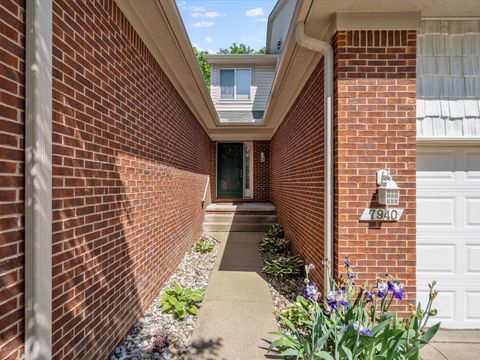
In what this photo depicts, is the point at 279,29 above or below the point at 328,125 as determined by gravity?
above

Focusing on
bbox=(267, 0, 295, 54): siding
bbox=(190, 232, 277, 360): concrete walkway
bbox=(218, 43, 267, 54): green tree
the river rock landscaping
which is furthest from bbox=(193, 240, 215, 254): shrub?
bbox=(218, 43, 267, 54): green tree

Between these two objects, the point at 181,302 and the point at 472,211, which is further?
the point at 181,302

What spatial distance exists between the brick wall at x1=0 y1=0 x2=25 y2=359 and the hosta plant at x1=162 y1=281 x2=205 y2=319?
6.34 feet

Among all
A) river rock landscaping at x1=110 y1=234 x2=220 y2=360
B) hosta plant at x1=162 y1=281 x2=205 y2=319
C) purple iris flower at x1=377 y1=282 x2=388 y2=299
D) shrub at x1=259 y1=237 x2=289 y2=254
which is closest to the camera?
purple iris flower at x1=377 y1=282 x2=388 y2=299

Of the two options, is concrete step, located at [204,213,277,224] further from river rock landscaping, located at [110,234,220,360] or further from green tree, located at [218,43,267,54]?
green tree, located at [218,43,267,54]

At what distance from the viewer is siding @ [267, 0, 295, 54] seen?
10969 mm

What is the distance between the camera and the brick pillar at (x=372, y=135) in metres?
2.92

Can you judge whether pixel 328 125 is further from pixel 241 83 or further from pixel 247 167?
pixel 241 83

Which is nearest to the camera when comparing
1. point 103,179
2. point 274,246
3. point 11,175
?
point 11,175

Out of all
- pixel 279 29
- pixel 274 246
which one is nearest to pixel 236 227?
pixel 274 246

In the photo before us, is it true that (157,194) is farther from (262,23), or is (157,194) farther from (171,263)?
(262,23)

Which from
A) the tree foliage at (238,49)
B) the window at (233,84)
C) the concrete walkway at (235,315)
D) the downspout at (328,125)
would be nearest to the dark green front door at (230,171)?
the window at (233,84)

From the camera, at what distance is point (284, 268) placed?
4.59 meters

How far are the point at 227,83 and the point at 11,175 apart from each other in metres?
9.74
